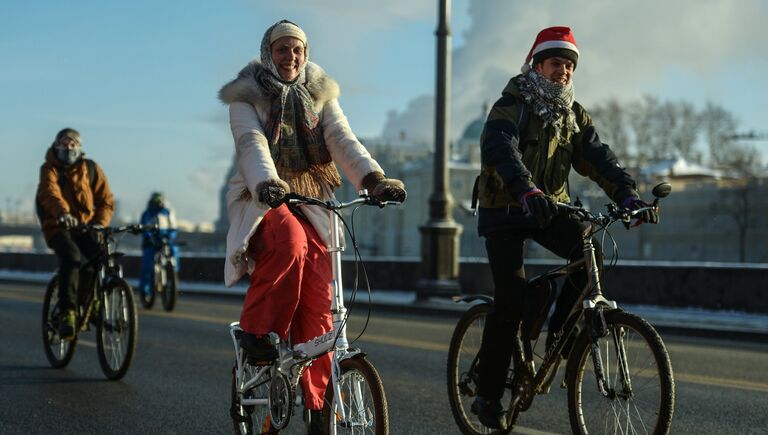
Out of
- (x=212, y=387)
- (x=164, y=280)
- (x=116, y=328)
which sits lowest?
(x=212, y=387)

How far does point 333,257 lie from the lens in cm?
408

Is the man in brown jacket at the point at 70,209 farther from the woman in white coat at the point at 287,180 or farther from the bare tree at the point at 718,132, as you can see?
the bare tree at the point at 718,132

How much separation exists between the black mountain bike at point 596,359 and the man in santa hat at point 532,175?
7 cm

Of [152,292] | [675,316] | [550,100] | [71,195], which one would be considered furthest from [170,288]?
[550,100]

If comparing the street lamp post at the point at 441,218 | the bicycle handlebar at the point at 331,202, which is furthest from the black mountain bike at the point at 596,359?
the street lamp post at the point at 441,218

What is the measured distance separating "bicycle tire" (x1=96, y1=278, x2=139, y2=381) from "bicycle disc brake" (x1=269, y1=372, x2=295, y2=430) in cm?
310

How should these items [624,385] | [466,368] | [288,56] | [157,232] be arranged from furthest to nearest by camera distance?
[157,232]
[466,368]
[288,56]
[624,385]

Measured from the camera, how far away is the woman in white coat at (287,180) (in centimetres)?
418

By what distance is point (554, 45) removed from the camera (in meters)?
4.71

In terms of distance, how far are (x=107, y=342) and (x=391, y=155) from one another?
114562 millimetres

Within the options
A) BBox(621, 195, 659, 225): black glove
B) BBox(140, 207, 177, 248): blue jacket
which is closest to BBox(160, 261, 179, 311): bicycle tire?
BBox(140, 207, 177, 248): blue jacket

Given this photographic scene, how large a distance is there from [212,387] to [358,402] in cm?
347

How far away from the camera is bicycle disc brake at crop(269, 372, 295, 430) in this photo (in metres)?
4.11

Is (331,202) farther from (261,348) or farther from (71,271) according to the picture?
(71,271)
